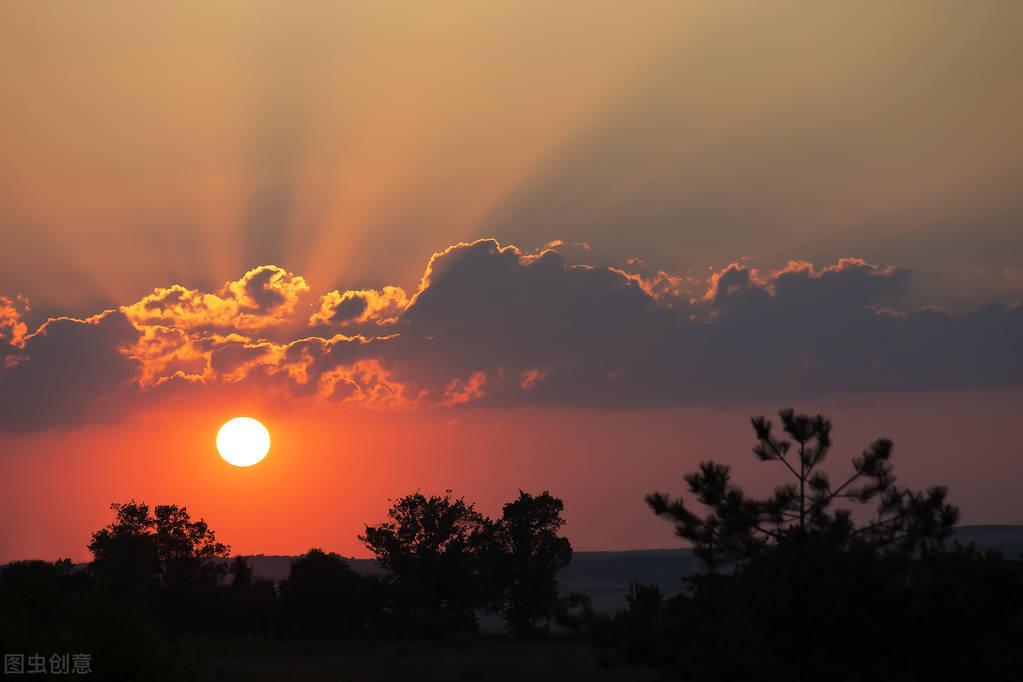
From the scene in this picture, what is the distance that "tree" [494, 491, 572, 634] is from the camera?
314 feet

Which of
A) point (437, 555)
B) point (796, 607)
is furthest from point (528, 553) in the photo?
point (796, 607)

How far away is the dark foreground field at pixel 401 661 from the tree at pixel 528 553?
13106mm

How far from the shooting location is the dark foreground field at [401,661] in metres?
58.0

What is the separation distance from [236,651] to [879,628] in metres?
51.6

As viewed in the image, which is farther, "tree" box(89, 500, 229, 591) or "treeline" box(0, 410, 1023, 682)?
"tree" box(89, 500, 229, 591)

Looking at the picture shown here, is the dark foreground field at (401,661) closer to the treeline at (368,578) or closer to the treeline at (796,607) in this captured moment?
the treeline at (368,578)

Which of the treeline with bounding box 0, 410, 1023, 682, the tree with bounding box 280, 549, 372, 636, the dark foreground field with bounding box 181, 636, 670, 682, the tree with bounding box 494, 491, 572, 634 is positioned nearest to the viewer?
the treeline with bounding box 0, 410, 1023, 682

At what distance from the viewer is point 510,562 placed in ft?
321

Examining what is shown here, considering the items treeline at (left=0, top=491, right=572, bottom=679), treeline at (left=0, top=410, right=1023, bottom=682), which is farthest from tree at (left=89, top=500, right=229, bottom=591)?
treeline at (left=0, top=410, right=1023, bottom=682)

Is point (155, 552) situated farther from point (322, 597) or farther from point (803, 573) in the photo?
point (803, 573)

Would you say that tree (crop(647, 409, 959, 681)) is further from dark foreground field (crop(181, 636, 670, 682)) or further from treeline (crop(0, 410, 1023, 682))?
dark foreground field (crop(181, 636, 670, 682))

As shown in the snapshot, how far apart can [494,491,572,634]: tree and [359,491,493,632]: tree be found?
181cm

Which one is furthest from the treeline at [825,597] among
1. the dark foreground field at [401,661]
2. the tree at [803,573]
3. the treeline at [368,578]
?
the treeline at [368,578]

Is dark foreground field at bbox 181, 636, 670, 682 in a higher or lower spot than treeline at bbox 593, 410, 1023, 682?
lower
